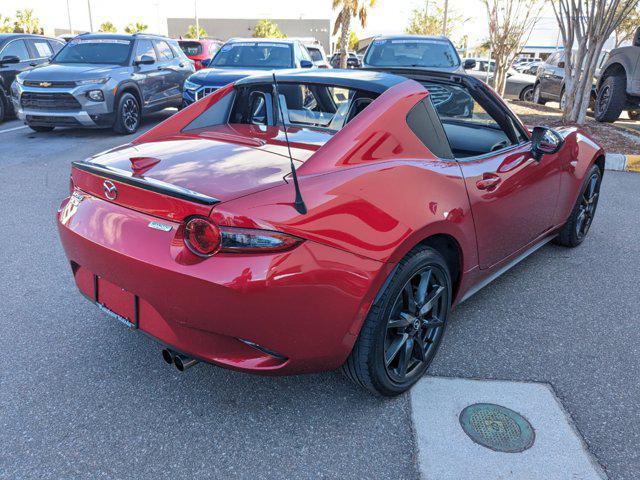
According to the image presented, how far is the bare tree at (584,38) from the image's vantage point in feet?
32.1

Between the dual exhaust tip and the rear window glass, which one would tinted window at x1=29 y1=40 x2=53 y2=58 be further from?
the dual exhaust tip

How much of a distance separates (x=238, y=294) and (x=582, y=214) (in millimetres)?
3589

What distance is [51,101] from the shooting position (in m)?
8.90

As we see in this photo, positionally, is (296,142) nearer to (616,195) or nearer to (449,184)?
(449,184)

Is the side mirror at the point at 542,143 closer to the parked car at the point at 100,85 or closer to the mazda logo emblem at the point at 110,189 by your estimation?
the mazda logo emblem at the point at 110,189

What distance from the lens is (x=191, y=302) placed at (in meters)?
2.04

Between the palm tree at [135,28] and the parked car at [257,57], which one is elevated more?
the parked car at [257,57]

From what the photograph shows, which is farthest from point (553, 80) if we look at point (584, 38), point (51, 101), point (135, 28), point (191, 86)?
point (135, 28)

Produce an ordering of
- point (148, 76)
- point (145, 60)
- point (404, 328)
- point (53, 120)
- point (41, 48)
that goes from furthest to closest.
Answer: point (41, 48)
point (148, 76)
point (145, 60)
point (53, 120)
point (404, 328)

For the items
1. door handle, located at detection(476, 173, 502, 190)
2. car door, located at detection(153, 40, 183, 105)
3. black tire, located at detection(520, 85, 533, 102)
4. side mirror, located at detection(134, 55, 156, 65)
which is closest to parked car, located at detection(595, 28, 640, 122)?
black tire, located at detection(520, 85, 533, 102)

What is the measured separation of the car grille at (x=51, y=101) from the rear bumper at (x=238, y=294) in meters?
7.48

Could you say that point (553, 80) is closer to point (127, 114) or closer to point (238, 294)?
point (127, 114)

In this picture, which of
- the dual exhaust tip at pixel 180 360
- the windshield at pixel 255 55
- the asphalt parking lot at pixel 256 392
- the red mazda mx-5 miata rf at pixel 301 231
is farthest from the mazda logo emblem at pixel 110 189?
the windshield at pixel 255 55

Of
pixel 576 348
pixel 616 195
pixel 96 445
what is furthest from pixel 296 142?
pixel 616 195
